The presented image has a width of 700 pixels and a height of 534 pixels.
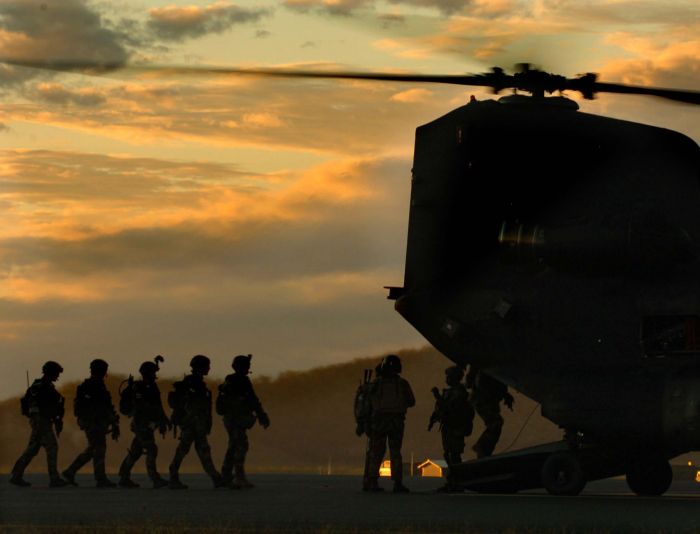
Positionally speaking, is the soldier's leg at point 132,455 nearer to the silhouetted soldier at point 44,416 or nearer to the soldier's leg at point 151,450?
the soldier's leg at point 151,450

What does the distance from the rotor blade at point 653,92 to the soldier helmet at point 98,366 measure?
9134 mm

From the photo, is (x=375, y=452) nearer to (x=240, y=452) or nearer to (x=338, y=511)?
(x=240, y=452)

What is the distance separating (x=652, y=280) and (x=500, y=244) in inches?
86.8

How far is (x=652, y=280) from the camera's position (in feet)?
62.7

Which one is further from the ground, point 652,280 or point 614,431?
point 652,280

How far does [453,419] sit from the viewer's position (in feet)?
75.3

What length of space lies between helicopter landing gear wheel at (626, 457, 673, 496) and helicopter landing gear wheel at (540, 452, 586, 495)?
116 cm

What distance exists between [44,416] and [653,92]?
10.9 meters

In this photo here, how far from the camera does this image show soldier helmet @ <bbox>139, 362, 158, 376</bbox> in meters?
24.0

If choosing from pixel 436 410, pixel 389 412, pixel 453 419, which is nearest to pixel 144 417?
pixel 389 412

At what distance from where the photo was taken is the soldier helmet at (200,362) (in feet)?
77.1

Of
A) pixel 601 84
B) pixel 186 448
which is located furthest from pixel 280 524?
pixel 186 448

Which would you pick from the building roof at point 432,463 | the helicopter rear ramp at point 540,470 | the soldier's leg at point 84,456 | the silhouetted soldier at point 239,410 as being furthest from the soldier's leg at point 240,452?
the building roof at point 432,463

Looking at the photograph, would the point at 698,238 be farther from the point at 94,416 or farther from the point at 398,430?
the point at 94,416
